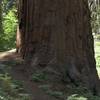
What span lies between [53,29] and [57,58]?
77 cm

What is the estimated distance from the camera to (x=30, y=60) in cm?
1000

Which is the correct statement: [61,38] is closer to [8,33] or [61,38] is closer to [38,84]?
[38,84]

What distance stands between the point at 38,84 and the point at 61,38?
1.51 meters

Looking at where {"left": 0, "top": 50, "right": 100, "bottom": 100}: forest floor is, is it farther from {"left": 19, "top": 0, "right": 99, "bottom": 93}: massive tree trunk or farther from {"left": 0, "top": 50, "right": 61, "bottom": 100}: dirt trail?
{"left": 19, "top": 0, "right": 99, "bottom": 93}: massive tree trunk

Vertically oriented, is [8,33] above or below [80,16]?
below

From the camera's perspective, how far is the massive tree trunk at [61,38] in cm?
987

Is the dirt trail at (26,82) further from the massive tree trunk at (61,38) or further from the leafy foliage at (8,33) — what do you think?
the leafy foliage at (8,33)

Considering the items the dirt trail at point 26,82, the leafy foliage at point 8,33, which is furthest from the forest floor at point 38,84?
the leafy foliage at point 8,33

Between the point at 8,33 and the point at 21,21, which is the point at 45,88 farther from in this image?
the point at 8,33

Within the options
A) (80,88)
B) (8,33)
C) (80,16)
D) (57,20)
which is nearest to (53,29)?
(57,20)

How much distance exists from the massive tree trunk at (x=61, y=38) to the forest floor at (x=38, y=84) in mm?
332

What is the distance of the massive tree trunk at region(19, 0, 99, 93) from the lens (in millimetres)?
9867

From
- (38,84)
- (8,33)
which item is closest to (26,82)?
(38,84)

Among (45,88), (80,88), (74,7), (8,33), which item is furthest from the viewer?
(8,33)
